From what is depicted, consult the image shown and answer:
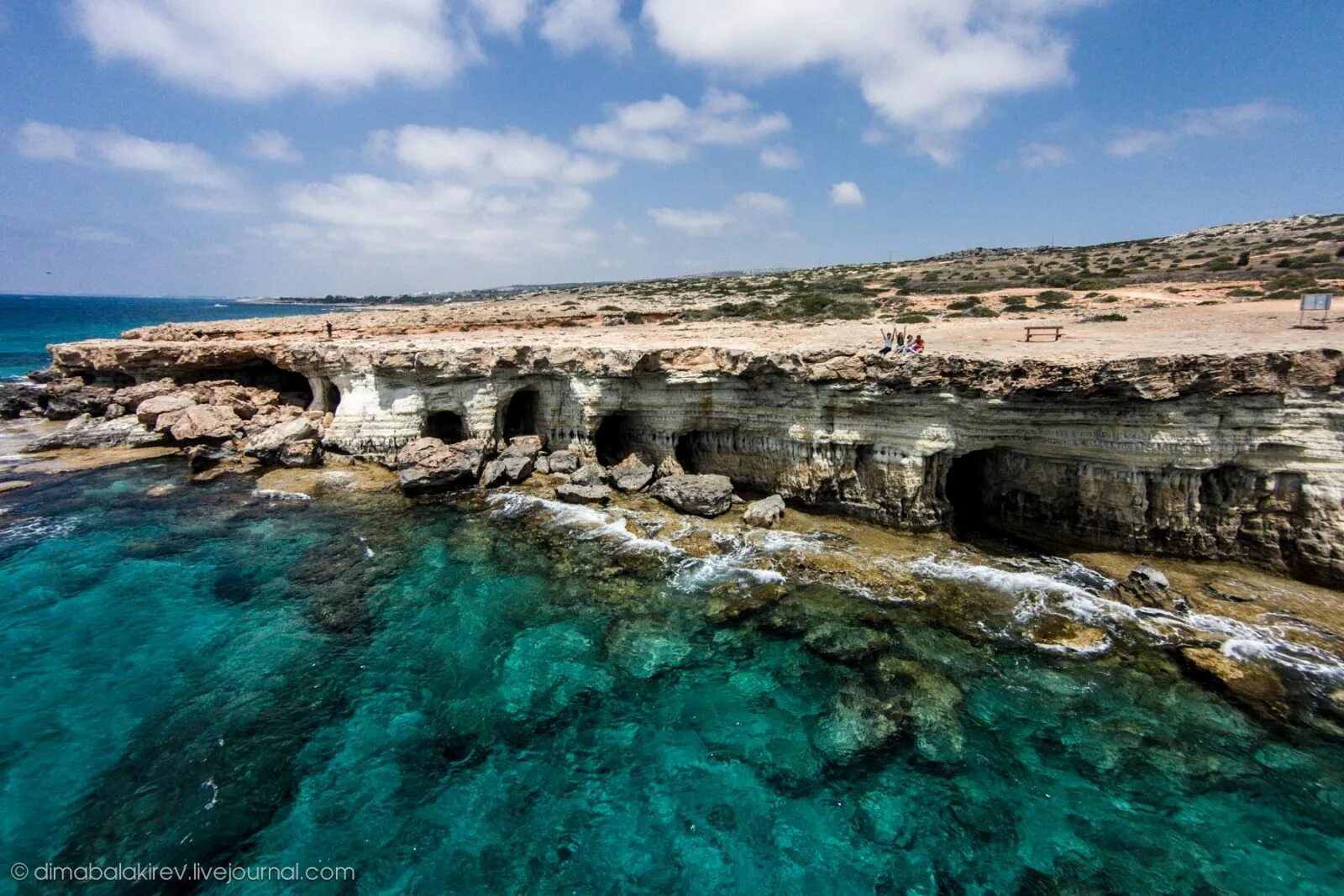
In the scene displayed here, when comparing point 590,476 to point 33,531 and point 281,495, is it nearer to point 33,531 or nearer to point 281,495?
point 281,495

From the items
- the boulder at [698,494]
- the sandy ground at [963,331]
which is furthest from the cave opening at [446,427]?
the boulder at [698,494]

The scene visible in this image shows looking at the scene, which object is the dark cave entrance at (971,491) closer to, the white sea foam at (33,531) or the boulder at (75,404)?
the white sea foam at (33,531)

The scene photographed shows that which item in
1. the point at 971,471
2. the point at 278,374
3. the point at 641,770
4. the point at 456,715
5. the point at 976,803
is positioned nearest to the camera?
the point at 976,803

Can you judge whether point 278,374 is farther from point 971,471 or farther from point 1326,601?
point 1326,601

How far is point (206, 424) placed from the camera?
2320 cm

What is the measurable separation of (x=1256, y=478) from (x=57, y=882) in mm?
21374

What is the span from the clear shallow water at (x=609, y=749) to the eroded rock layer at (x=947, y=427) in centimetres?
470

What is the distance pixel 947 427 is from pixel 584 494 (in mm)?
10302

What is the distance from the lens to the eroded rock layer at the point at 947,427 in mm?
12398

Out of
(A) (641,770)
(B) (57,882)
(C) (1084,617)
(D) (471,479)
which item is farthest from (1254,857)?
(D) (471,479)

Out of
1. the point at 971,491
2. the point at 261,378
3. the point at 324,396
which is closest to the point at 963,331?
the point at 971,491

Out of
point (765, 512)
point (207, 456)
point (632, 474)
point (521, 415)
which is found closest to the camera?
point (765, 512)

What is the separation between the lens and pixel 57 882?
293 inches

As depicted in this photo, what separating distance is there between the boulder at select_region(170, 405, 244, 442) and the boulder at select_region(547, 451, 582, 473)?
42.8 feet
